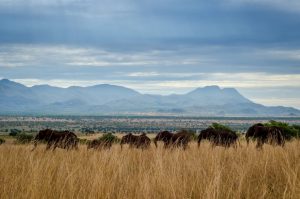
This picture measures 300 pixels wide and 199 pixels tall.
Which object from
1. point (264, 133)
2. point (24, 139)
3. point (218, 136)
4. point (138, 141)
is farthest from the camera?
point (24, 139)

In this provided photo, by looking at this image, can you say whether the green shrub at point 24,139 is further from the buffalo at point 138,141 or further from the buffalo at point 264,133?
the buffalo at point 264,133

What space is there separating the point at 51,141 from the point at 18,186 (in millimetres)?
8500

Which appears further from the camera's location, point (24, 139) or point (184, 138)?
point (24, 139)

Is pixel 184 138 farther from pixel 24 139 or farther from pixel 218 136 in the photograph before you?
pixel 24 139

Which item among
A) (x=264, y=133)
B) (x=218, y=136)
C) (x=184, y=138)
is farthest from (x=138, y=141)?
(x=264, y=133)

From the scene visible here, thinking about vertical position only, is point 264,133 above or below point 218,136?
above

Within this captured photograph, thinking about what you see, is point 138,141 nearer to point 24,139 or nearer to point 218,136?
point 218,136

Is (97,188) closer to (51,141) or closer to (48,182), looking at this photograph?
(48,182)

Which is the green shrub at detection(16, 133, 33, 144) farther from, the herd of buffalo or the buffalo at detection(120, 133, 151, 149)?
the buffalo at detection(120, 133, 151, 149)

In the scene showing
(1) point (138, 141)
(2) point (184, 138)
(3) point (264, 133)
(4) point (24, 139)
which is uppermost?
(3) point (264, 133)

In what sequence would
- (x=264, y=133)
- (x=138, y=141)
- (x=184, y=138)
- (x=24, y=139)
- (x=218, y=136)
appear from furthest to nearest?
1. (x=24, y=139)
2. (x=138, y=141)
3. (x=218, y=136)
4. (x=184, y=138)
5. (x=264, y=133)

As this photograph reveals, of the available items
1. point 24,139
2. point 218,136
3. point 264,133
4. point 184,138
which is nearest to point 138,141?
point 184,138

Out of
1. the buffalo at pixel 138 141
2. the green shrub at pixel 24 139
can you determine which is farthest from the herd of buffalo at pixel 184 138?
the green shrub at pixel 24 139

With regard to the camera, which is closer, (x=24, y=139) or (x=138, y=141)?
(x=138, y=141)
